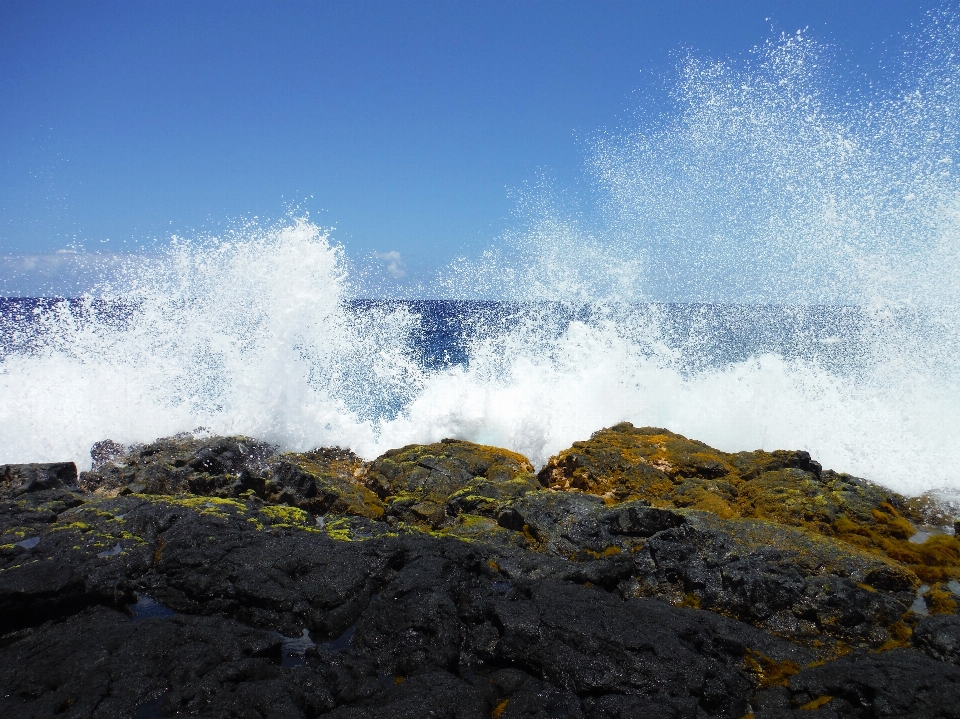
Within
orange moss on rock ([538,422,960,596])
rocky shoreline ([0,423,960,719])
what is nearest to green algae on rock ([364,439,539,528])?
rocky shoreline ([0,423,960,719])

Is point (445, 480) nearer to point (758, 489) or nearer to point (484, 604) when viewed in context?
point (484, 604)

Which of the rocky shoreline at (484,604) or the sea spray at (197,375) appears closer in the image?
the rocky shoreline at (484,604)

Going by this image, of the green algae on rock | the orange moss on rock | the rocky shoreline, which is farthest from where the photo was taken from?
the green algae on rock

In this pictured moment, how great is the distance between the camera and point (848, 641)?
4973 mm

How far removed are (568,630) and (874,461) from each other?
29.3 ft

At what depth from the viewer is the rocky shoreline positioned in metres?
3.98

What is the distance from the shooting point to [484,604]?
200 inches

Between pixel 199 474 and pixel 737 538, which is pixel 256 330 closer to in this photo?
pixel 199 474

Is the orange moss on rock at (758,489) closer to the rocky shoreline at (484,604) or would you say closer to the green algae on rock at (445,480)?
the rocky shoreline at (484,604)

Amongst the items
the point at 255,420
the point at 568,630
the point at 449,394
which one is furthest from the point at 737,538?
the point at 255,420

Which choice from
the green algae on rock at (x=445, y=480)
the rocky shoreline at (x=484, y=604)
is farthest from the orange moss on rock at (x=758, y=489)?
the green algae on rock at (x=445, y=480)

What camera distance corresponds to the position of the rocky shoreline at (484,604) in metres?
3.98

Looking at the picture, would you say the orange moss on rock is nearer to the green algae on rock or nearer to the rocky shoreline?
the rocky shoreline

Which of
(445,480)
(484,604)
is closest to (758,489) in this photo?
(445,480)
